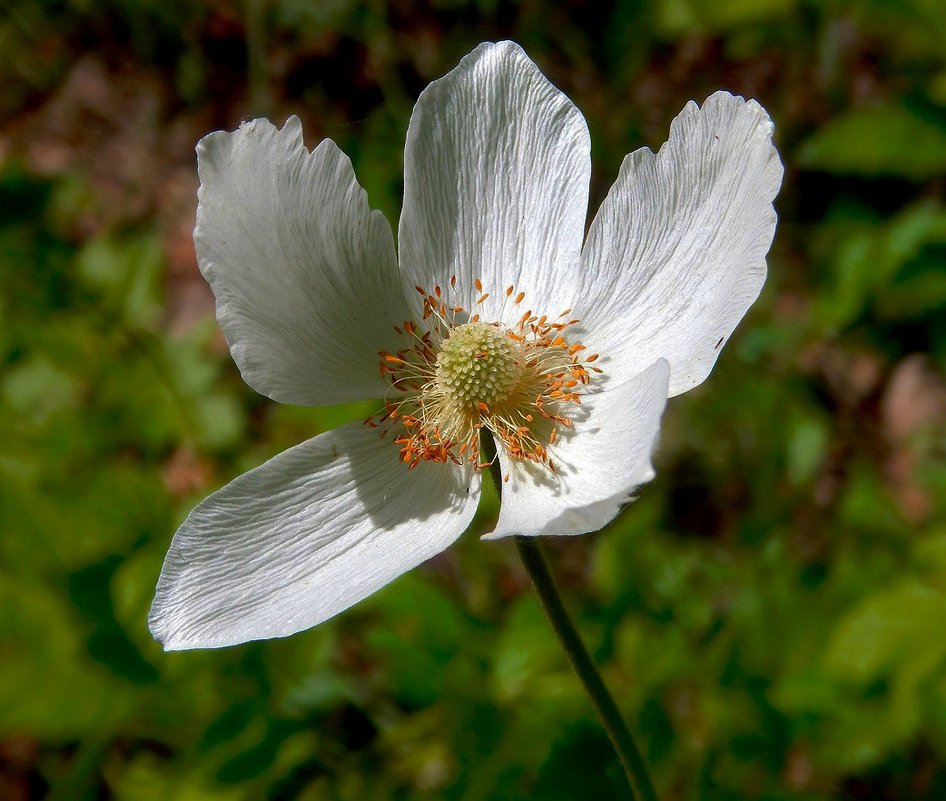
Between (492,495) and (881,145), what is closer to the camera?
(492,495)

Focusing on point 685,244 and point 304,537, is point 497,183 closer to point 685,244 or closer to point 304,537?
point 685,244

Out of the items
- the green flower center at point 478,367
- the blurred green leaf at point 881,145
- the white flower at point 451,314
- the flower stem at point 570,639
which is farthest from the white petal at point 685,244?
the blurred green leaf at point 881,145

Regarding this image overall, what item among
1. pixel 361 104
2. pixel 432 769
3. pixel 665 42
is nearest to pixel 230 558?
pixel 432 769

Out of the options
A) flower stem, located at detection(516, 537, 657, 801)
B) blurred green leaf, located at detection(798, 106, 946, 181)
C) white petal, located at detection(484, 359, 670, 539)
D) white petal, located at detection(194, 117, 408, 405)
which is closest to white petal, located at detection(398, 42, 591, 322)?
white petal, located at detection(194, 117, 408, 405)

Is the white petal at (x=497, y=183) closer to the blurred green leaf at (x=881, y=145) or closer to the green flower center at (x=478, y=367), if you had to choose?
the green flower center at (x=478, y=367)

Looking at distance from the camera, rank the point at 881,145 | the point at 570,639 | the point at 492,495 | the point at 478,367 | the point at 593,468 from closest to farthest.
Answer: the point at 570,639 < the point at 593,468 < the point at 478,367 < the point at 492,495 < the point at 881,145

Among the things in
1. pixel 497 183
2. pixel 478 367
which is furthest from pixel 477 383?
pixel 497 183

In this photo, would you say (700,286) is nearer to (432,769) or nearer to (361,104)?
(432,769)

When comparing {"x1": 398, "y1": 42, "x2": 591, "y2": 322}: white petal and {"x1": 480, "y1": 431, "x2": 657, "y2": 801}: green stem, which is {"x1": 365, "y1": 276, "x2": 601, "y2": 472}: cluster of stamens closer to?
{"x1": 398, "y1": 42, "x2": 591, "y2": 322}: white petal
